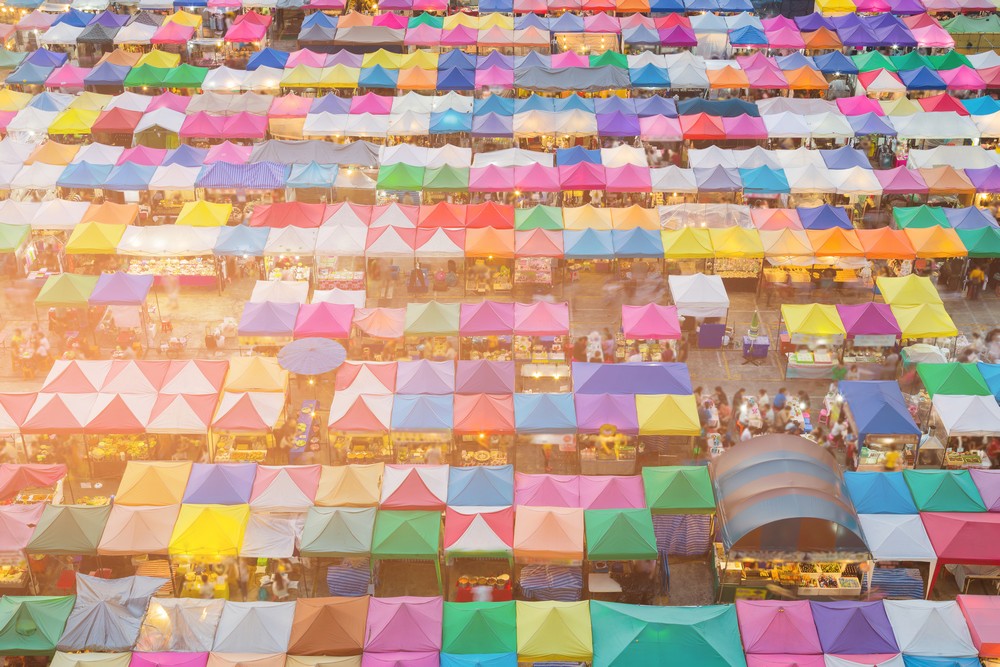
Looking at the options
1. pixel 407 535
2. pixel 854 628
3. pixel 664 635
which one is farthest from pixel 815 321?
pixel 407 535

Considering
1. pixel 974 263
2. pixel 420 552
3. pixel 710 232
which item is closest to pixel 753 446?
pixel 420 552

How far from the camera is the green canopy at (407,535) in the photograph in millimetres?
25406

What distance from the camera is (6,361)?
34688mm

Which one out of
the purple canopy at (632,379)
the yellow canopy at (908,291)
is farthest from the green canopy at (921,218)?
the purple canopy at (632,379)

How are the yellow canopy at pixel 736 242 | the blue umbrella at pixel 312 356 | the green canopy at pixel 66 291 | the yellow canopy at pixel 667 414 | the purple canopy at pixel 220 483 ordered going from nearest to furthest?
the purple canopy at pixel 220 483
the yellow canopy at pixel 667 414
the blue umbrella at pixel 312 356
the green canopy at pixel 66 291
the yellow canopy at pixel 736 242

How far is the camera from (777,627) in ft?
76.9

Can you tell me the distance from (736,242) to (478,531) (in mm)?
16257

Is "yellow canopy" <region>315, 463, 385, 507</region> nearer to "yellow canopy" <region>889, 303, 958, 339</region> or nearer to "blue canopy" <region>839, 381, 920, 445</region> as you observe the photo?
"blue canopy" <region>839, 381, 920, 445</region>

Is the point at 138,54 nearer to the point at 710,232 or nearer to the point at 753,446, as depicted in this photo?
the point at 710,232

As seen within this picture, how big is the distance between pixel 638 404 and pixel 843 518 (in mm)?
6440

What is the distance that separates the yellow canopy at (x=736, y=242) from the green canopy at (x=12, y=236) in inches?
908

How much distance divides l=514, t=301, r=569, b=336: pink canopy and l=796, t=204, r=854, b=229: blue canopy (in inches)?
397

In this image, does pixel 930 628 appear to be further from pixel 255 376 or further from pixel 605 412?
pixel 255 376

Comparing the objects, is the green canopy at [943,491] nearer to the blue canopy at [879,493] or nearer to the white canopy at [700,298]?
the blue canopy at [879,493]
